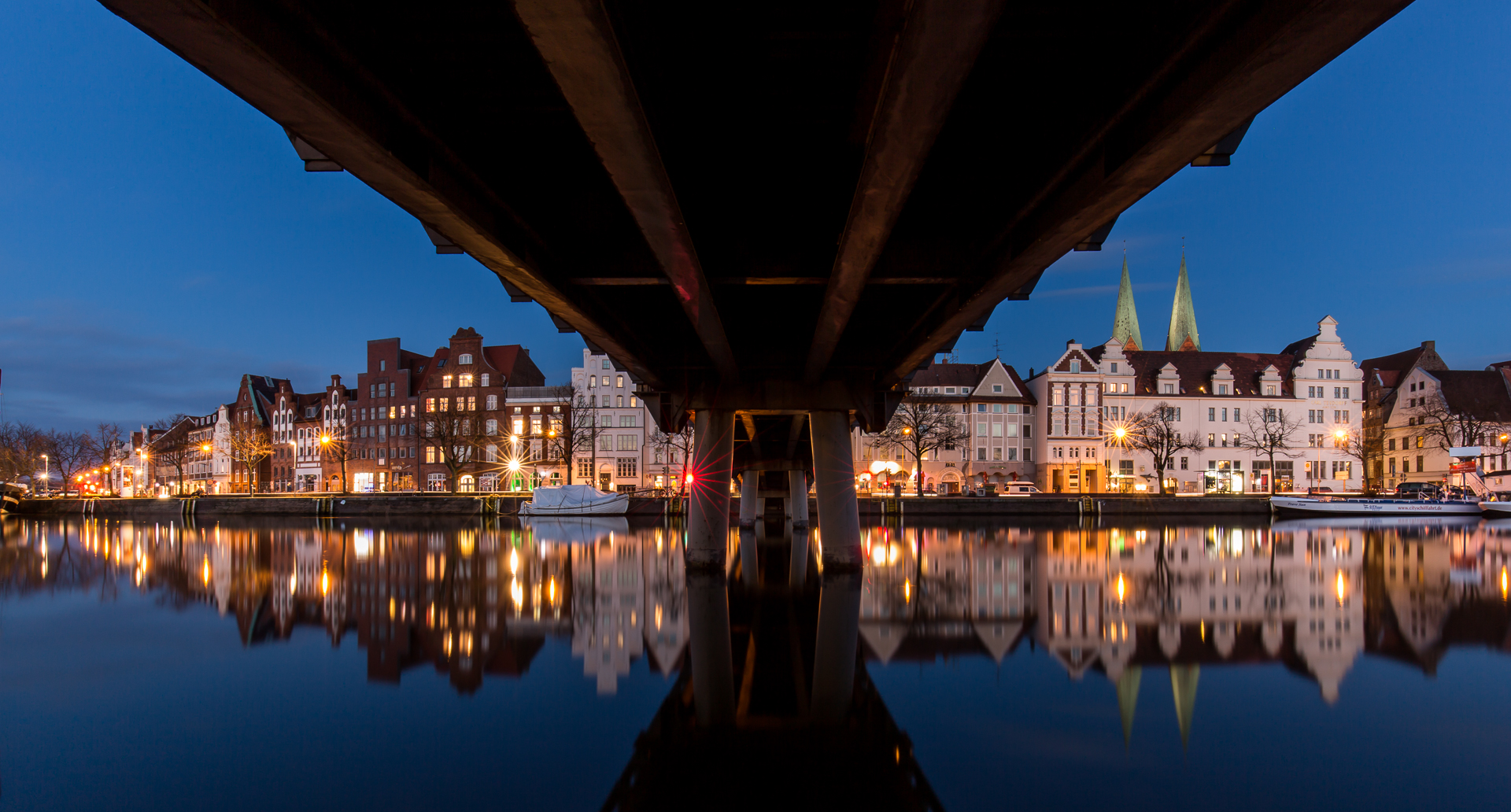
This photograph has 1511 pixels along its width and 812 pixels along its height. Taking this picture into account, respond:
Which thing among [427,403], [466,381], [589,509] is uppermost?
[466,381]

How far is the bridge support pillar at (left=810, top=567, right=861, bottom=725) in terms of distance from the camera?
10581 mm

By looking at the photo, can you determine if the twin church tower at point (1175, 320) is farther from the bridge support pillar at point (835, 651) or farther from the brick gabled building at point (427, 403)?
the bridge support pillar at point (835, 651)

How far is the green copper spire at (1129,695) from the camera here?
10078 millimetres

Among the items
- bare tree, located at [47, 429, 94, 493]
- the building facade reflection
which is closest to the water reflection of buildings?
the building facade reflection

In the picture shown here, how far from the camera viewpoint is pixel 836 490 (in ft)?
82.1

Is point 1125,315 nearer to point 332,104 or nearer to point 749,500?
point 749,500

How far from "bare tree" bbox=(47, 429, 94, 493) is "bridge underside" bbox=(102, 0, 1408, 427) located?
14985 centimetres

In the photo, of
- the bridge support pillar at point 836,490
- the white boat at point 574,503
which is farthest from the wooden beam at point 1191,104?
the white boat at point 574,503

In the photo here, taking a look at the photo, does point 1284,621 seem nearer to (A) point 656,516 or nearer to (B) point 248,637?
(B) point 248,637

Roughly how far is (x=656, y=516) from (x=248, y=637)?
4433cm

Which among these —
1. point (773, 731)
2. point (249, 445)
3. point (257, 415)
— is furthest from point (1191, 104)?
point (257, 415)

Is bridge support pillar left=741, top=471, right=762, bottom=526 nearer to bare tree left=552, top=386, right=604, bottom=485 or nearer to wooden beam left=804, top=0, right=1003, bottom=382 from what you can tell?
bare tree left=552, top=386, right=604, bottom=485

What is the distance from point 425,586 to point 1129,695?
1915 centimetres

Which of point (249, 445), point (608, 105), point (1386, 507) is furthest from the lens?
point (249, 445)
